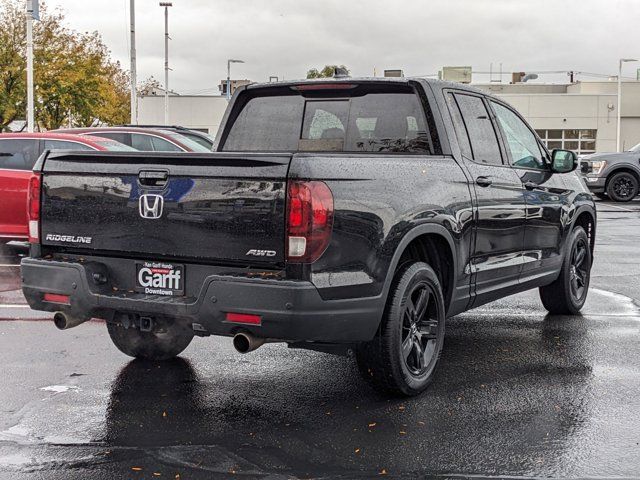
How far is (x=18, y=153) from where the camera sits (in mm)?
11578

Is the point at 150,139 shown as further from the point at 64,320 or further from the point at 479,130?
the point at 64,320

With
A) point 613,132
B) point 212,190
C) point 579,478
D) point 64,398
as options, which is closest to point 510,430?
point 579,478

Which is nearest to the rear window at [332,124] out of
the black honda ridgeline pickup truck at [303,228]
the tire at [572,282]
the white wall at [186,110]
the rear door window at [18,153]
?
the black honda ridgeline pickup truck at [303,228]

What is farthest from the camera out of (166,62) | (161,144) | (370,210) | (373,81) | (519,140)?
(166,62)

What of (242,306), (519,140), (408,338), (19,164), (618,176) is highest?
(519,140)

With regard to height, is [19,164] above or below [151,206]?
above

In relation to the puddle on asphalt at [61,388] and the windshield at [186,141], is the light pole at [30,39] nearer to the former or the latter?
the windshield at [186,141]

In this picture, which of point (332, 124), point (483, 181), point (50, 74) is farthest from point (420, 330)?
point (50, 74)

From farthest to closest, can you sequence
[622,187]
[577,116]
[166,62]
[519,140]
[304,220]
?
[577,116], [166,62], [622,187], [519,140], [304,220]

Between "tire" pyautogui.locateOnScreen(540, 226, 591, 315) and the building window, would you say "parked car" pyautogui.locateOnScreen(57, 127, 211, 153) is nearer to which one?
"tire" pyautogui.locateOnScreen(540, 226, 591, 315)

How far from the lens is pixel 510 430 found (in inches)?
181

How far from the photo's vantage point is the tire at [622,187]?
23672mm

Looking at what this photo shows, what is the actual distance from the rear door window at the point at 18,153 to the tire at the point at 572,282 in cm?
714

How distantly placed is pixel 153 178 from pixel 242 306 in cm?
92
